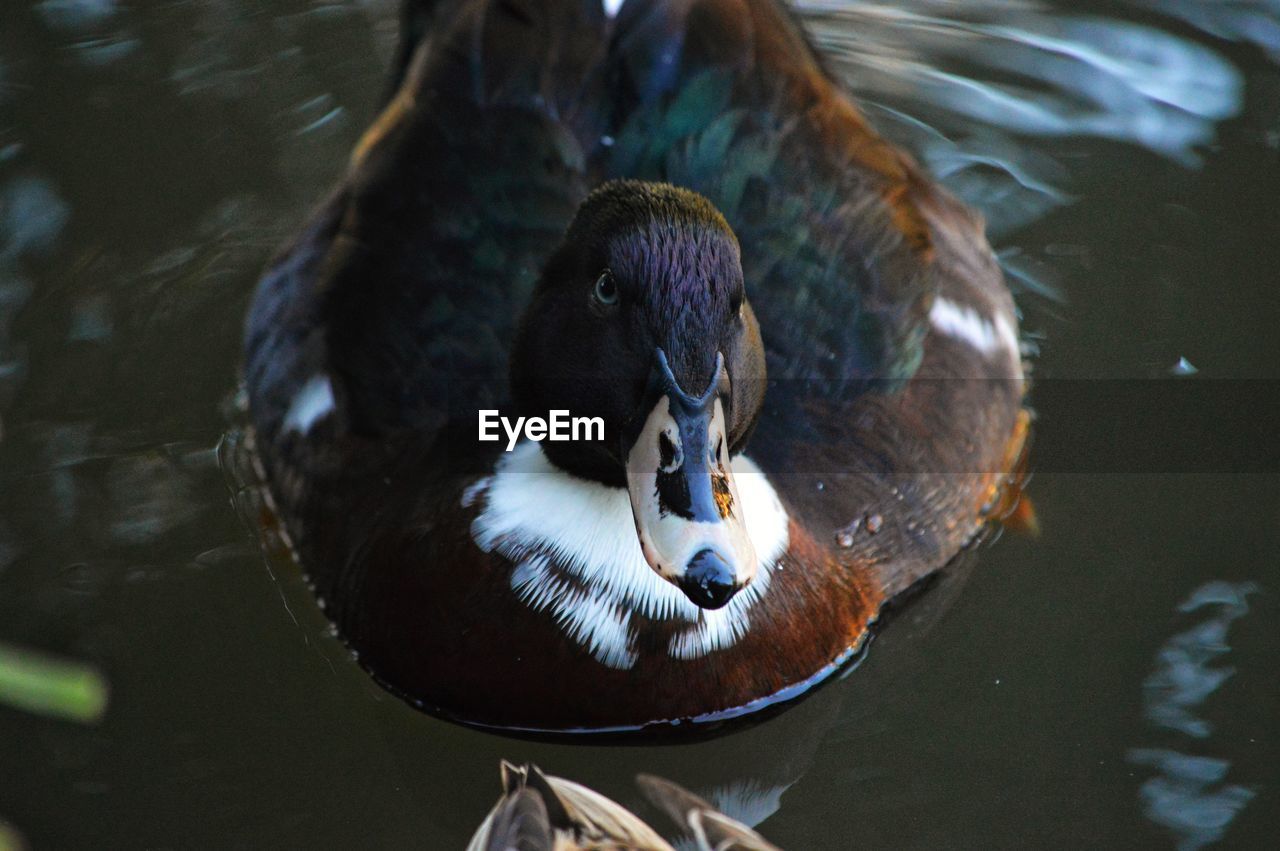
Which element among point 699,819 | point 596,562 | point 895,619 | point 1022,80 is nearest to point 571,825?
point 699,819

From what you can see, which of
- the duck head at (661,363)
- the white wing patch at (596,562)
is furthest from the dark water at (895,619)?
the duck head at (661,363)

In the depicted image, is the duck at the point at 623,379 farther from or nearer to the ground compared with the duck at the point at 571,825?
farther from the ground

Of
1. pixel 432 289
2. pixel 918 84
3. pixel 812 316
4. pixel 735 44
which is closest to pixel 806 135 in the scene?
pixel 735 44

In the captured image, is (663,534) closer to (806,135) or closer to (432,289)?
(432,289)

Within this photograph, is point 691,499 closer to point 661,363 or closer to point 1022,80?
point 661,363

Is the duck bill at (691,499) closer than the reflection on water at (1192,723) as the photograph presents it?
Yes

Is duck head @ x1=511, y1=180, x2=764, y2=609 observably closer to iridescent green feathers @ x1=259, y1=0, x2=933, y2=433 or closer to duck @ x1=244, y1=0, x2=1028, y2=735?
duck @ x1=244, y1=0, x2=1028, y2=735

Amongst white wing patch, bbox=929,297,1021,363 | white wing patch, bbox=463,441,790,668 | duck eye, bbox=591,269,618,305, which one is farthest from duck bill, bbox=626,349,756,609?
white wing patch, bbox=929,297,1021,363

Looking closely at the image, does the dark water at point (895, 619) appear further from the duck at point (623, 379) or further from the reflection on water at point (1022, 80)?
the duck at point (623, 379)

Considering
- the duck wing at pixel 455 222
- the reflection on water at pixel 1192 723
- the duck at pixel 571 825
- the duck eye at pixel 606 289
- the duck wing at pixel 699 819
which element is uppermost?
the duck eye at pixel 606 289
